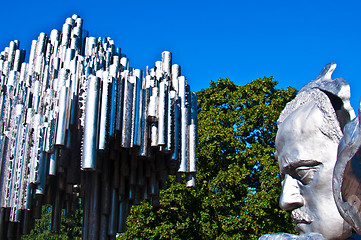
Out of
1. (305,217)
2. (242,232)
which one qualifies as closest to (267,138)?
Result: (242,232)

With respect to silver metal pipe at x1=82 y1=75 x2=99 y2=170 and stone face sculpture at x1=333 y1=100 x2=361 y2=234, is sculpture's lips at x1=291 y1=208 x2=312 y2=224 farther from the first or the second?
silver metal pipe at x1=82 y1=75 x2=99 y2=170

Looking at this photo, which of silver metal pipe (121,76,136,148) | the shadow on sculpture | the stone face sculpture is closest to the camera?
the stone face sculpture

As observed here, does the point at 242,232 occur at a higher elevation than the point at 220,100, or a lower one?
lower


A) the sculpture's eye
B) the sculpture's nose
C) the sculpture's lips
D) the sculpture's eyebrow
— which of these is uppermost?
the sculpture's eyebrow

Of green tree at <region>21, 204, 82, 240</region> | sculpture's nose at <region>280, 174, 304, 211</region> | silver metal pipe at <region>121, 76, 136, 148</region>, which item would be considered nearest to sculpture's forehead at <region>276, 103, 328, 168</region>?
sculpture's nose at <region>280, 174, 304, 211</region>

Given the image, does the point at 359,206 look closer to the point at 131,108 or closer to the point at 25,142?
the point at 131,108

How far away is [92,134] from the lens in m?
6.88

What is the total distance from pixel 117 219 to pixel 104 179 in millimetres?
726

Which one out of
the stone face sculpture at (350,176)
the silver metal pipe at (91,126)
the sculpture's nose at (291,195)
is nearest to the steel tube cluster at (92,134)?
the silver metal pipe at (91,126)

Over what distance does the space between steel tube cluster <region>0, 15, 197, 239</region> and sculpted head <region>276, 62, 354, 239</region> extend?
3.96m

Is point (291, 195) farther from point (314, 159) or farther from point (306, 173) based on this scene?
point (314, 159)

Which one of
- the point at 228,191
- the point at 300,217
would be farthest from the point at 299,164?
the point at 228,191

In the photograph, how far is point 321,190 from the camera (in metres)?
3.09

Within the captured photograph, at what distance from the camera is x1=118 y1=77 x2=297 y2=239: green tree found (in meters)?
15.6
